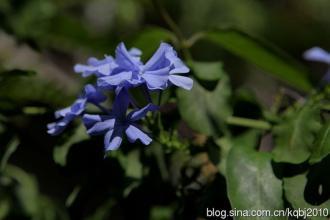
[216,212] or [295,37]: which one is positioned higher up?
[216,212]

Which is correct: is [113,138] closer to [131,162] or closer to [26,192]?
[131,162]

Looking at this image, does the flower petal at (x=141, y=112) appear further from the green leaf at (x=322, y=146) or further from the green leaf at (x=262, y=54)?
the green leaf at (x=262, y=54)

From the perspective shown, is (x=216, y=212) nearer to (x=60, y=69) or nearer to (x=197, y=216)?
(x=197, y=216)

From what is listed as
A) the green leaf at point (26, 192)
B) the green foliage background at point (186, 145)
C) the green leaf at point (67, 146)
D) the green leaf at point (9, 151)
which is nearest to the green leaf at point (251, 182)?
the green foliage background at point (186, 145)

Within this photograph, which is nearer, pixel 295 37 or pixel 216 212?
pixel 216 212

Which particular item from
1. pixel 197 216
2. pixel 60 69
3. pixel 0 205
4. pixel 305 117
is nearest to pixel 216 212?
pixel 197 216

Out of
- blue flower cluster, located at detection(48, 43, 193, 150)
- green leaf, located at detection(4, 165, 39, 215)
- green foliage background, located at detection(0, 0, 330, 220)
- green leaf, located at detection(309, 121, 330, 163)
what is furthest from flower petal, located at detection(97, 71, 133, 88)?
green leaf, located at detection(4, 165, 39, 215)

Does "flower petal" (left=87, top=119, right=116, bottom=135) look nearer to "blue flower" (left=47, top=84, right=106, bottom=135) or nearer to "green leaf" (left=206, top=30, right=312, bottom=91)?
"blue flower" (left=47, top=84, right=106, bottom=135)
